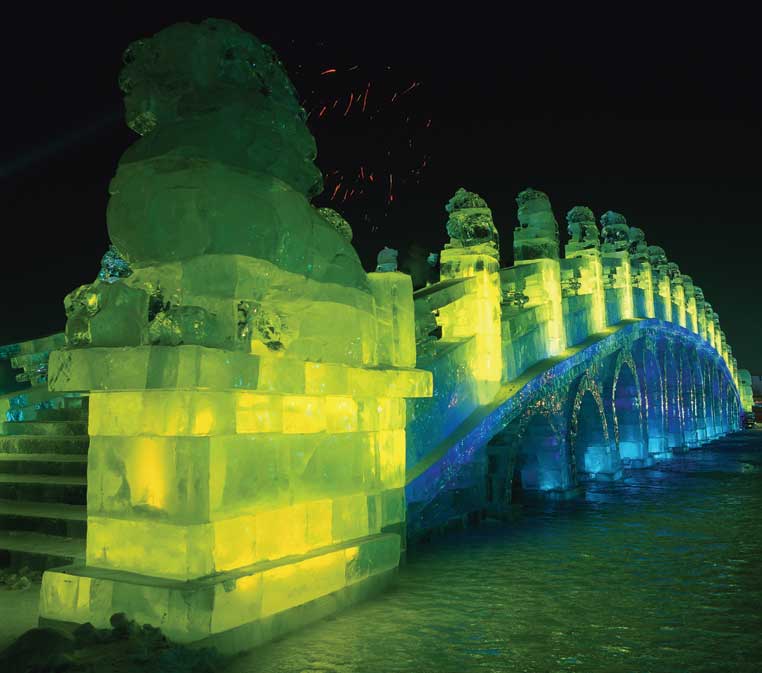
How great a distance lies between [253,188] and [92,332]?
1221 millimetres

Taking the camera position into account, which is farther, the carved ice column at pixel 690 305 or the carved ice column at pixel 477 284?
the carved ice column at pixel 690 305

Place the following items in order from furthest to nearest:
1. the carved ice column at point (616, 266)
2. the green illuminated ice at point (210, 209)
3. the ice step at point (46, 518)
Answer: the carved ice column at point (616, 266), the ice step at point (46, 518), the green illuminated ice at point (210, 209)

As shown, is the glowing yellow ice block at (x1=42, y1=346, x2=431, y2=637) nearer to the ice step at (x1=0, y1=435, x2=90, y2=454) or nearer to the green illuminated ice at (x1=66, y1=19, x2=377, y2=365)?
the green illuminated ice at (x1=66, y1=19, x2=377, y2=365)

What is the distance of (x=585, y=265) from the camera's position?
13344 mm

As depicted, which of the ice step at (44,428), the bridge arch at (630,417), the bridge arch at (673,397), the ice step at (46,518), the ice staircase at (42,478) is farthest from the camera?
the bridge arch at (673,397)

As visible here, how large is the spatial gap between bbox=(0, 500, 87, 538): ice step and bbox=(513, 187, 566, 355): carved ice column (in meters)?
6.80

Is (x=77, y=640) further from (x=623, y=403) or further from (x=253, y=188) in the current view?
(x=623, y=403)

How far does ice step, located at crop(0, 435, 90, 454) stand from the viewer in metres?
7.50

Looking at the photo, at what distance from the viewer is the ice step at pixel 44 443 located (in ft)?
24.6

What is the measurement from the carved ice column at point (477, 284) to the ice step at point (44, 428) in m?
3.93

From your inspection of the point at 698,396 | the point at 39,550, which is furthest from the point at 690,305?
the point at 39,550

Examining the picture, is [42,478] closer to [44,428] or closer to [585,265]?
[44,428]

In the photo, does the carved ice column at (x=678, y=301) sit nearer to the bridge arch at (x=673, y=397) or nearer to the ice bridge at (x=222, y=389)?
the bridge arch at (x=673, y=397)

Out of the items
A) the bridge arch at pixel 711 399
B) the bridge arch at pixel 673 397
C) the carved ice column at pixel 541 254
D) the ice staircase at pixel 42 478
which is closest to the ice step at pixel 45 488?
the ice staircase at pixel 42 478
